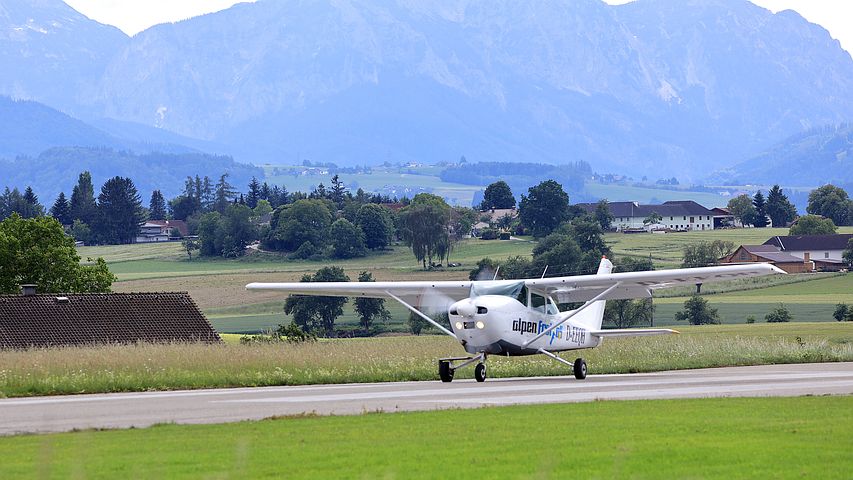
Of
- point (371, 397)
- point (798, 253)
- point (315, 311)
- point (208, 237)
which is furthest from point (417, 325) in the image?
point (208, 237)

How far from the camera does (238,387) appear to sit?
29016 millimetres

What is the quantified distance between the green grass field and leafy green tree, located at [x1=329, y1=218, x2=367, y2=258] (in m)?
121

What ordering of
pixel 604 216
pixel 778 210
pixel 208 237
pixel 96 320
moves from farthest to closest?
pixel 778 210 < pixel 604 216 < pixel 208 237 < pixel 96 320

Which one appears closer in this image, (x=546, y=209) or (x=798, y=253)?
(x=798, y=253)

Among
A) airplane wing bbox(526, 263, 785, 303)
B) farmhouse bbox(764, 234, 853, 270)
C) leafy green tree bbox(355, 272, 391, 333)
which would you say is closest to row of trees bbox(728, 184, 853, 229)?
farmhouse bbox(764, 234, 853, 270)

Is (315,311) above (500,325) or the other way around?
the other way around

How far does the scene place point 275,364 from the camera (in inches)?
1238

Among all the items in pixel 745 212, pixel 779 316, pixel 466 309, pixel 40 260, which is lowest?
pixel 779 316

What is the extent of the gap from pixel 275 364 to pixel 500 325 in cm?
597

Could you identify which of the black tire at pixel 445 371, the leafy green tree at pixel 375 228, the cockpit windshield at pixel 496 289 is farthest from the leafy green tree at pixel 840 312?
the leafy green tree at pixel 375 228

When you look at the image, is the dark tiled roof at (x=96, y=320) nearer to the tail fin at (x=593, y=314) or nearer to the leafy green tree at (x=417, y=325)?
the tail fin at (x=593, y=314)

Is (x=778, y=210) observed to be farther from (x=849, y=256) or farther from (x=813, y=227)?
(x=849, y=256)

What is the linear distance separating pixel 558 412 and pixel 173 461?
7149 millimetres

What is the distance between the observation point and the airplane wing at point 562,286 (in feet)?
97.9
